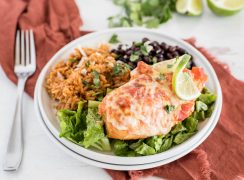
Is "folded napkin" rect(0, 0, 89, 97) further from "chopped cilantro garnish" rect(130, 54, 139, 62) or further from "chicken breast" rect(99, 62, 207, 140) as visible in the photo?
"chicken breast" rect(99, 62, 207, 140)

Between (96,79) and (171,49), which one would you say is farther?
(171,49)

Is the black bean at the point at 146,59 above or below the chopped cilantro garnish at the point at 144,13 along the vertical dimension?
above

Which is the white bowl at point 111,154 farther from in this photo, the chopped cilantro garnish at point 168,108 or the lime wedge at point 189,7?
the lime wedge at point 189,7

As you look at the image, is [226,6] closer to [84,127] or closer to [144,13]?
[144,13]

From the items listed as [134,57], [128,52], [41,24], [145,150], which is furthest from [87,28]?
[145,150]

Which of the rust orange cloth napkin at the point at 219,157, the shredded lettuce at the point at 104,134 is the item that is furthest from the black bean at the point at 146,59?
the rust orange cloth napkin at the point at 219,157

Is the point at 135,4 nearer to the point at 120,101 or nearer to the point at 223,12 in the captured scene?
the point at 223,12

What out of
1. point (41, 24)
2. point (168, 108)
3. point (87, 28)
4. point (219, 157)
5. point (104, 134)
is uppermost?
point (168, 108)
